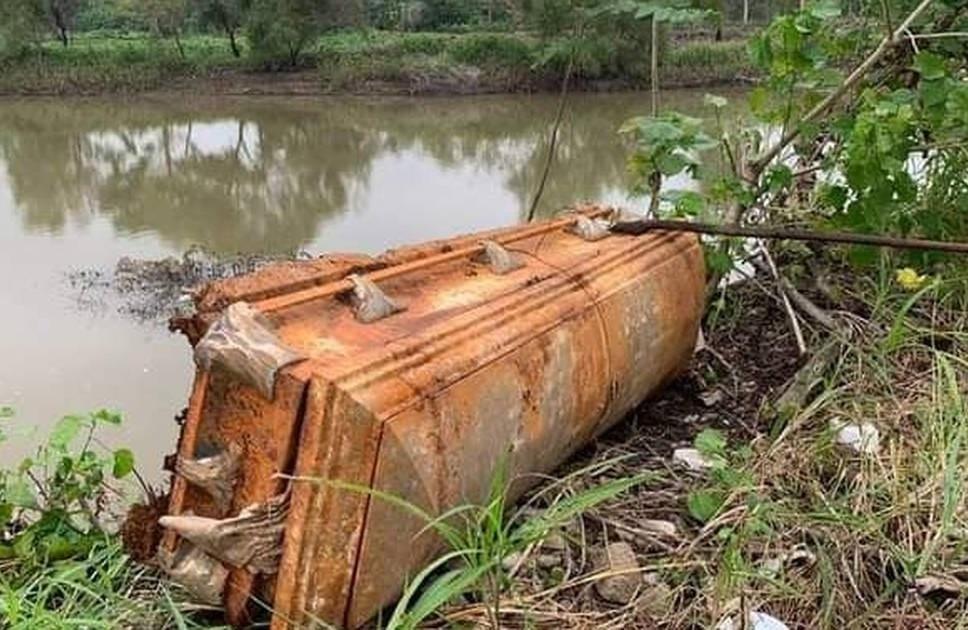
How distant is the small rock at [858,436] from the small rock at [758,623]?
47cm

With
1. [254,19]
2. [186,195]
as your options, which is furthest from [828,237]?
[254,19]

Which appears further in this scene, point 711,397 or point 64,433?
point 711,397

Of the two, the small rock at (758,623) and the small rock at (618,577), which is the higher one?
the small rock at (758,623)

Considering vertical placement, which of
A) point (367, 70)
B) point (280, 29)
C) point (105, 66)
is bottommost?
point (367, 70)

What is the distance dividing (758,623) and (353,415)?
0.61m

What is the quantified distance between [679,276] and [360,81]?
62.6ft

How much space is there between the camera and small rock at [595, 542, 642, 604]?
1403 millimetres

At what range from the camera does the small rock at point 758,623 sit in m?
1.28

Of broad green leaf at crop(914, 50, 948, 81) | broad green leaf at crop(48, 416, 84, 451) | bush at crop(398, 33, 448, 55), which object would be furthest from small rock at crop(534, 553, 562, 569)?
bush at crop(398, 33, 448, 55)

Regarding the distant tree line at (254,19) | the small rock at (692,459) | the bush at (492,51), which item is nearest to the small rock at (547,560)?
the small rock at (692,459)

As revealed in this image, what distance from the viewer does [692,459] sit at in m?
1.80

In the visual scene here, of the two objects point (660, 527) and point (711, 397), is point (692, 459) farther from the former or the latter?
point (711, 397)

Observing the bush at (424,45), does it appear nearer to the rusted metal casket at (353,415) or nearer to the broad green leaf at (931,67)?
the broad green leaf at (931,67)

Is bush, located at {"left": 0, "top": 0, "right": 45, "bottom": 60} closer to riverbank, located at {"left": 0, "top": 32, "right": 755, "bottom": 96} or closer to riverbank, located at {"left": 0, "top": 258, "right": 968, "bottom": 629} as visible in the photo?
riverbank, located at {"left": 0, "top": 32, "right": 755, "bottom": 96}
